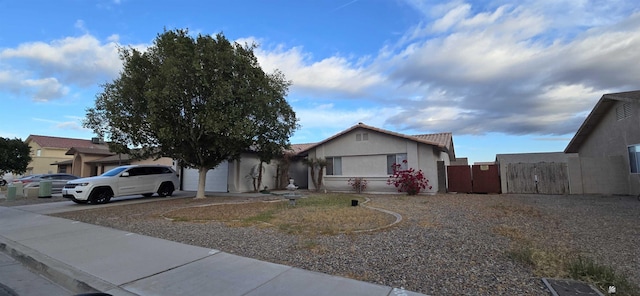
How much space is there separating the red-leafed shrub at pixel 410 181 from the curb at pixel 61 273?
14471 mm

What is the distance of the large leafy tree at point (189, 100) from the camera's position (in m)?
13.1

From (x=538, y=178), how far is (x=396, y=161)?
743 centimetres

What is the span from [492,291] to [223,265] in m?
3.88

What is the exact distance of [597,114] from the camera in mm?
16328

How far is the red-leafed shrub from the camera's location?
1684cm

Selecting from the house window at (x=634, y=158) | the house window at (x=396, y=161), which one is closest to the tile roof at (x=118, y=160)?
Result: the house window at (x=396, y=161)

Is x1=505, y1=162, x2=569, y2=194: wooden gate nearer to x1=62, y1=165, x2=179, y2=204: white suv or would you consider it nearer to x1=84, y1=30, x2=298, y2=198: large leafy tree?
x1=84, y1=30, x2=298, y2=198: large leafy tree

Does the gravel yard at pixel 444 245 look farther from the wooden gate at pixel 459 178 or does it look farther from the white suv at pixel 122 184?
the wooden gate at pixel 459 178

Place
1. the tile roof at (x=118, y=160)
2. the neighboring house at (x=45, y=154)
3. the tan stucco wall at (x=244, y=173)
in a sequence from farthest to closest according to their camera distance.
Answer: the neighboring house at (x=45, y=154) → the tile roof at (x=118, y=160) → the tan stucco wall at (x=244, y=173)

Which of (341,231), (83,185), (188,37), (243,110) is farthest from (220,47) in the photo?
(341,231)

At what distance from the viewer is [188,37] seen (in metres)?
13.9

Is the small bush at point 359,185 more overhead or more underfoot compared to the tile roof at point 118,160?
more underfoot

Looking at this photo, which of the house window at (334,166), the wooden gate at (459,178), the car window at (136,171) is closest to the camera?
the car window at (136,171)

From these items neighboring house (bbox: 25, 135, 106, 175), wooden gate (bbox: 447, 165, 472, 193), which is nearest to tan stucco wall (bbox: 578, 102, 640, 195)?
wooden gate (bbox: 447, 165, 472, 193)
